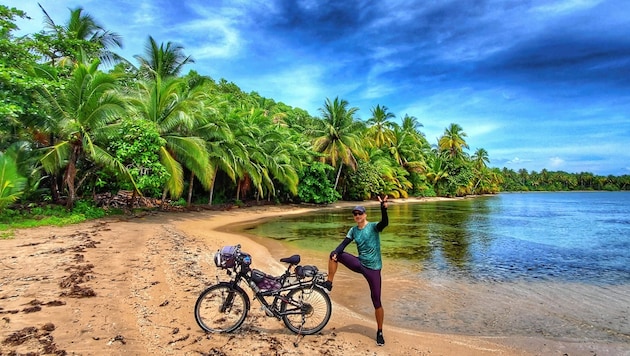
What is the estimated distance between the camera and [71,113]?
46.3 ft

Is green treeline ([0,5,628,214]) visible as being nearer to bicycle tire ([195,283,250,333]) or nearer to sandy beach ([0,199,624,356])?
sandy beach ([0,199,624,356])

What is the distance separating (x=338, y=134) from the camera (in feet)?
118

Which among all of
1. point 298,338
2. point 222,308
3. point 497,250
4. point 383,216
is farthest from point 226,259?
point 497,250

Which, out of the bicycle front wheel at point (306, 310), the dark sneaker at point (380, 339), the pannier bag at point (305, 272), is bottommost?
the dark sneaker at point (380, 339)

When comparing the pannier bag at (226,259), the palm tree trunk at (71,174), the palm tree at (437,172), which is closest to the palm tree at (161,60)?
the palm tree trunk at (71,174)

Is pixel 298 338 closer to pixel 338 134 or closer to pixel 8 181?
pixel 8 181

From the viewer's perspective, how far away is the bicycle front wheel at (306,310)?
15.8ft

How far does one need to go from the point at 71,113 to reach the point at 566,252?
67.0 ft

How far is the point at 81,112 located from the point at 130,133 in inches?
78.4

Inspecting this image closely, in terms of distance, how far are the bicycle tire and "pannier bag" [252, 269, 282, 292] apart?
0.82 feet

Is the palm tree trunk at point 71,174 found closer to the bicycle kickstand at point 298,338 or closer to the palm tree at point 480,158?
the bicycle kickstand at point 298,338

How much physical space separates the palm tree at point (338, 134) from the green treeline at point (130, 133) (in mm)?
110

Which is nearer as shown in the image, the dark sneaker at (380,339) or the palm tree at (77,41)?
the dark sneaker at (380,339)

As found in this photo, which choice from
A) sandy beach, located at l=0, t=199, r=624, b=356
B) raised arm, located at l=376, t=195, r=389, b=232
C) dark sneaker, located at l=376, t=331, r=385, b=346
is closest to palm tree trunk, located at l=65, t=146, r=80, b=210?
sandy beach, located at l=0, t=199, r=624, b=356
